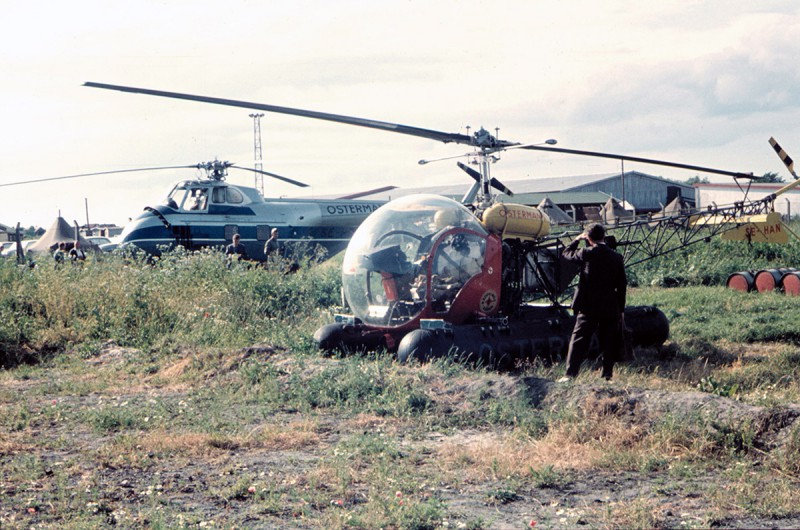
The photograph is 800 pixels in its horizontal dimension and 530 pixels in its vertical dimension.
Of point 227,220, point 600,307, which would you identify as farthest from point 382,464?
point 227,220

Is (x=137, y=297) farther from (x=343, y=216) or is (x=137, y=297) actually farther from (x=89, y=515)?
(x=343, y=216)

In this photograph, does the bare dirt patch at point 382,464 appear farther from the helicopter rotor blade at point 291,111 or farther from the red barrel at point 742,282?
the red barrel at point 742,282

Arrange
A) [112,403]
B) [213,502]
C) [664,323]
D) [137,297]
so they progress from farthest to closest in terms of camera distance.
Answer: [137,297] → [664,323] → [112,403] → [213,502]

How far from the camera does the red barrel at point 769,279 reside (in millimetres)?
17688

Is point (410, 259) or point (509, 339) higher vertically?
point (410, 259)

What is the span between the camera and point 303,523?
485 cm

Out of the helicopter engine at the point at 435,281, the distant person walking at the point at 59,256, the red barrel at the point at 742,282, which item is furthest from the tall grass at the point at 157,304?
the red barrel at the point at 742,282

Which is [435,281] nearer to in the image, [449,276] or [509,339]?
[449,276]

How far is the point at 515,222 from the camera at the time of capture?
36.8ft

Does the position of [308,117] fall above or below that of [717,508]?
above

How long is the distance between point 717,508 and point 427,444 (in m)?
2.50

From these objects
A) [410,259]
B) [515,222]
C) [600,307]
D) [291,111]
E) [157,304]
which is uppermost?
[291,111]

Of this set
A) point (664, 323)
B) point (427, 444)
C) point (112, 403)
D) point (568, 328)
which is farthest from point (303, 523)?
point (664, 323)

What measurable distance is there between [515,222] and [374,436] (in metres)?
5.02
